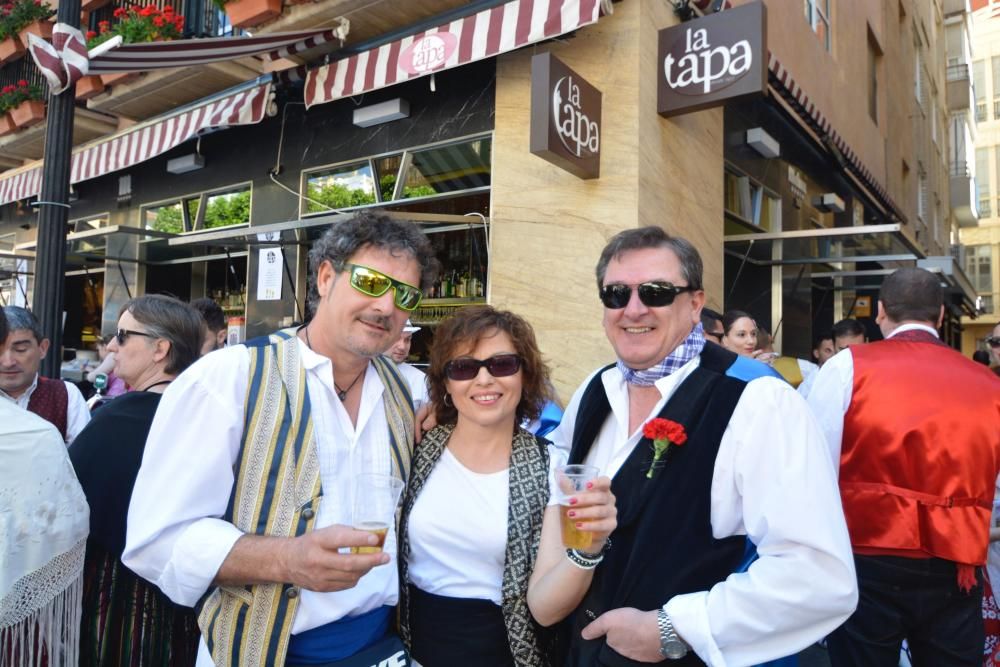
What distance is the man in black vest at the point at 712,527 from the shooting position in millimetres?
1634

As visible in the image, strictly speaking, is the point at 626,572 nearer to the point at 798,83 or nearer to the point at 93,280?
the point at 798,83

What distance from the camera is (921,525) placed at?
9.98ft

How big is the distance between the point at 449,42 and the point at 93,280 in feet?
30.7

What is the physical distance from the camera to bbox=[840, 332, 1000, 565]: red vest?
3.01 m

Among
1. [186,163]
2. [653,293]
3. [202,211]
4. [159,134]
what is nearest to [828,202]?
[202,211]

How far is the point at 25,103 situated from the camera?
1035cm

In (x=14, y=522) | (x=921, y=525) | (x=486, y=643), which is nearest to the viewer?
(x=14, y=522)

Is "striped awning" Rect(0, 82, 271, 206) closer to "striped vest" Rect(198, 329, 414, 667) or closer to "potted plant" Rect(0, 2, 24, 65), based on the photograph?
"potted plant" Rect(0, 2, 24, 65)

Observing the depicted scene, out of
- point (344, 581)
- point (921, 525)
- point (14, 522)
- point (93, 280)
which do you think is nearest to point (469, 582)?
point (344, 581)

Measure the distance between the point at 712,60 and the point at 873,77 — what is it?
9151 millimetres

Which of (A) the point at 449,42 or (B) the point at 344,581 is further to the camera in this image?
(A) the point at 449,42

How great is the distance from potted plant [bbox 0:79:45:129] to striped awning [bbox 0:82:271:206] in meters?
0.76

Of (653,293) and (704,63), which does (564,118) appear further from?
(653,293)

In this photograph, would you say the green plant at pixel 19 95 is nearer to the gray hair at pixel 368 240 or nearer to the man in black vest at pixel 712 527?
the gray hair at pixel 368 240
